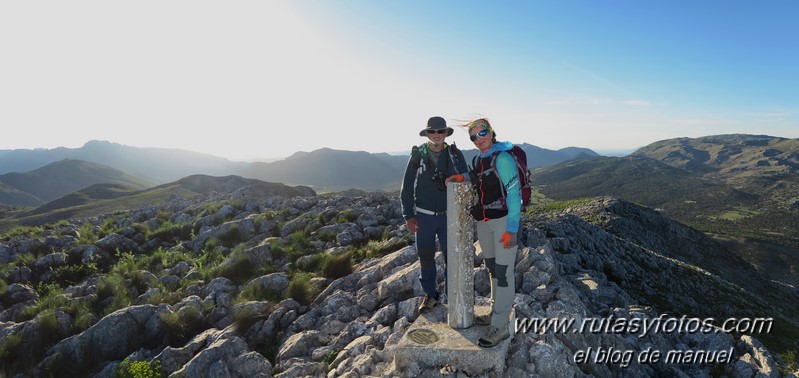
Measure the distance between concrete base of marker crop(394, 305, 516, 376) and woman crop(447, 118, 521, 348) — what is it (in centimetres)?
18

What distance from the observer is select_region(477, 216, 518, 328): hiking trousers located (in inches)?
228

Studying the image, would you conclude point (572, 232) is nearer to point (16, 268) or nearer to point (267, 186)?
point (16, 268)

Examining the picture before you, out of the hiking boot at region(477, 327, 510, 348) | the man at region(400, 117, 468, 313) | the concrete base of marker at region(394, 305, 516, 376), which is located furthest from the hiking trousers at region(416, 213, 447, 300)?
the hiking boot at region(477, 327, 510, 348)

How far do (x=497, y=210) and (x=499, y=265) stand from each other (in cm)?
95

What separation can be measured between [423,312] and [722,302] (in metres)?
17.1

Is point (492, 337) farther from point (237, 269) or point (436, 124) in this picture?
point (237, 269)

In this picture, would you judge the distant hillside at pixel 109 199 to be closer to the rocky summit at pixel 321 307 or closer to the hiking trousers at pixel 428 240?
the rocky summit at pixel 321 307

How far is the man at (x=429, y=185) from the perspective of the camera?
22.3 ft

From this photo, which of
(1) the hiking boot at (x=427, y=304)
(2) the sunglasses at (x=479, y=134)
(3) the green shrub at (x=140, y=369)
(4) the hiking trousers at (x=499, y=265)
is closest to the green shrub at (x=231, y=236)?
(3) the green shrub at (x=140, y=369)

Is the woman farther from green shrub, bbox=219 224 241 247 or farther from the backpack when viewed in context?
green shrub, bbox=219 224 241 247

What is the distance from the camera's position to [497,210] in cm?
575

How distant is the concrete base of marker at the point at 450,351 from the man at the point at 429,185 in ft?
5.02

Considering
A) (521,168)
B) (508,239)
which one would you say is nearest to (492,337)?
(508,239)

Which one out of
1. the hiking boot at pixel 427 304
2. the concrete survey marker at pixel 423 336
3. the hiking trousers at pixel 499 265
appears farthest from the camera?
the hiking boot at pixel 427 304
